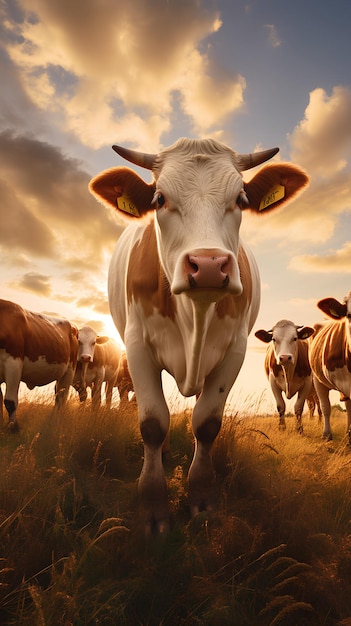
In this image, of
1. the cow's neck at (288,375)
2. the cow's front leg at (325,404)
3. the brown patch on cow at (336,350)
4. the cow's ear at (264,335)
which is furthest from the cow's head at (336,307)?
the cow's ear at (264,335)

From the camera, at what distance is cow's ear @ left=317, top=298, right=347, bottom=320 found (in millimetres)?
6297

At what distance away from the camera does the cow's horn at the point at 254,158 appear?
341 cm

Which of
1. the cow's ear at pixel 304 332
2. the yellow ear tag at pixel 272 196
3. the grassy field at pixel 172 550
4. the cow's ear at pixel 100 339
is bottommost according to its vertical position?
the grassy field at pixel 172 550

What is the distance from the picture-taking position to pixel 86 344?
42.4 ft

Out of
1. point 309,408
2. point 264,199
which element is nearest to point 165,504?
point 264,199

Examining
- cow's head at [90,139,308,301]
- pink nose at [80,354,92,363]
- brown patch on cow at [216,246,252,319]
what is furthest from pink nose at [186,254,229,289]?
pink nose at [80,354,92,363]

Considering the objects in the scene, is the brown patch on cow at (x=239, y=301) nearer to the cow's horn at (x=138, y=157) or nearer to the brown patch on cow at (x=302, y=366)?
the cow's horn at (x=138, y=157)

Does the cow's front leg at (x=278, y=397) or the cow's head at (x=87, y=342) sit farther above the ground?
the cow's head at (x=87, y=342)

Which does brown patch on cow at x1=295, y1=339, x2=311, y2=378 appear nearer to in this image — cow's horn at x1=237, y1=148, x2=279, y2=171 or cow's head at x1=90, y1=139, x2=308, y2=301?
cow's head at x1=90, y1=139, x2=308, y2=301

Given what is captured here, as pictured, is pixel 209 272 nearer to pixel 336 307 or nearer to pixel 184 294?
pixel 184 294

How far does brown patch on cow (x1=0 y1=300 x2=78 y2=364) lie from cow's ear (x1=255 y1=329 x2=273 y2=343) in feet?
14.5

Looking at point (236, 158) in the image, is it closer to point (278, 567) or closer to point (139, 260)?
point (139, 260)

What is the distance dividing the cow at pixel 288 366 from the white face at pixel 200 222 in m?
7.46

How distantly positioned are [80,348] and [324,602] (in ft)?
36.5
